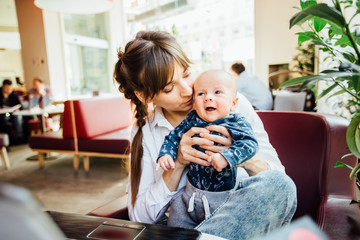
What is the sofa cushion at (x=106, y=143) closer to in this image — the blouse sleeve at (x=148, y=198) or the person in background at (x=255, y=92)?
the person in background at (x=255, y=92)

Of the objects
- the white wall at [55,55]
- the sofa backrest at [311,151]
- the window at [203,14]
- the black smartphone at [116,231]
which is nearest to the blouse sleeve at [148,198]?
the black smartphone at [116,231]

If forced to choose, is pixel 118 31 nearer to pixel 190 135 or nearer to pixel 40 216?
pixel 190 135

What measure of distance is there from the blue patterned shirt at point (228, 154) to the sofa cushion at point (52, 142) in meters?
3.05

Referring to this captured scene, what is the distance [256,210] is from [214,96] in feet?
1.58

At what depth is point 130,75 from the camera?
1.17m

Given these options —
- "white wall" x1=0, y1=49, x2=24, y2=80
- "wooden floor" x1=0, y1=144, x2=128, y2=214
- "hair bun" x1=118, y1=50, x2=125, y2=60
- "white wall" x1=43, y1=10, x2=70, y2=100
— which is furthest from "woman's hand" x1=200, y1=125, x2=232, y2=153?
"white wall" x1=0, y1=49, x2=24, y2=80

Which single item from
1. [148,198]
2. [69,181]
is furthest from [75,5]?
[148,198]

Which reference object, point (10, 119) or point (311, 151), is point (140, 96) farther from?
point (10, 119)

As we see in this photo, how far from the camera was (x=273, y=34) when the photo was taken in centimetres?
596

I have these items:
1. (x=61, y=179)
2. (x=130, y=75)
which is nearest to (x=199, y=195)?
(x=130, y=75)

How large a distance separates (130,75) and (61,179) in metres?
2.89

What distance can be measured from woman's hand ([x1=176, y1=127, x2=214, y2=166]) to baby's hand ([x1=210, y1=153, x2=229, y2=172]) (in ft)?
0.09

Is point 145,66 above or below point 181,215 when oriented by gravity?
above

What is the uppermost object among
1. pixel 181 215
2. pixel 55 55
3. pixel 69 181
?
pixel 55 55
